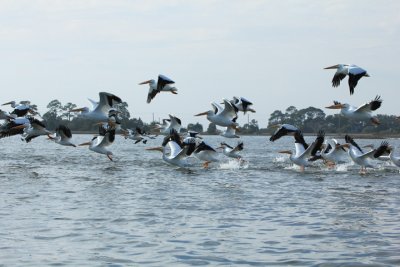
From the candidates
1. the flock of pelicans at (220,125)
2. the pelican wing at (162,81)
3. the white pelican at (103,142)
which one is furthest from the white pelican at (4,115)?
the pelican wing at (162,81)

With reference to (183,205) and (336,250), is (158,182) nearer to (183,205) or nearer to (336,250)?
(183,205)

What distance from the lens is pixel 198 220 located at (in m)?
10.6

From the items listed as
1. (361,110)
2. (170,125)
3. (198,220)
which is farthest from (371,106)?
(170,125)

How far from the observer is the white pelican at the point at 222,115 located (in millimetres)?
17578

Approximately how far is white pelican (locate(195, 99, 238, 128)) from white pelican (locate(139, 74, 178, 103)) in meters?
1.01

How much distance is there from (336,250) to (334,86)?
27.5ft

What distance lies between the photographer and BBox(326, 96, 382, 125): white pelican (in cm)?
1561

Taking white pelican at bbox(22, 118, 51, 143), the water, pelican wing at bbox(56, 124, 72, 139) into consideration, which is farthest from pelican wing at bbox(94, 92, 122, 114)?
pelican wing at bbox(56, 124, 72, 139)

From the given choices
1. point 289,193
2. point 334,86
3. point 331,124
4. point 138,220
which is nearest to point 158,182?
point 289,193

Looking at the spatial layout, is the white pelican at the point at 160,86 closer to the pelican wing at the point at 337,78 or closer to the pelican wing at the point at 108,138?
the pelican wing at the point at 108,138

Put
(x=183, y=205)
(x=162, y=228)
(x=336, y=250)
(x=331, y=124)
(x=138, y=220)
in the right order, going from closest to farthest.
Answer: (x=336, y=250) < (x=162, y=228) < (x=138, y=220) < (x=183, y=205) < (x=331, y=124)

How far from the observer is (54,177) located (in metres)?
17.5

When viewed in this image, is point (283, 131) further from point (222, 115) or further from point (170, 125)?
point (170, 125)

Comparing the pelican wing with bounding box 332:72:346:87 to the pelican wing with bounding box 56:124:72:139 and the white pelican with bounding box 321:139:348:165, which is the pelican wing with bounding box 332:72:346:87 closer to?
the white pelican with bounding box 321:139:348:165
